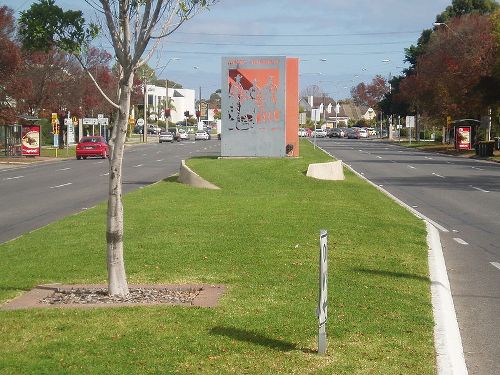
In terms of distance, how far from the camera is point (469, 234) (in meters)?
A: 16.8

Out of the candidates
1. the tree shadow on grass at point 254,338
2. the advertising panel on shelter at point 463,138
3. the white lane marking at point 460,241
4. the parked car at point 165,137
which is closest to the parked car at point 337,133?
the parked car at point 165,137

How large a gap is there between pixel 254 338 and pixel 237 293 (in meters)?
2.02

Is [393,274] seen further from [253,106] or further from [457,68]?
[457,68]

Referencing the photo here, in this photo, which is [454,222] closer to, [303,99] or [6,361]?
[6,361]

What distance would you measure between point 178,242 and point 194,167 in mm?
19100

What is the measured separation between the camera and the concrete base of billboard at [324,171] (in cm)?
3073

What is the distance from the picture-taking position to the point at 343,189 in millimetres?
26188

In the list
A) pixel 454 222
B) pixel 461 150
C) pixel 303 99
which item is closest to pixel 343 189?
pixel 454 222

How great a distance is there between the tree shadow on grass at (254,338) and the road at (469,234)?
1.51m

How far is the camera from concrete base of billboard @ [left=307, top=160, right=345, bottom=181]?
3073 cm

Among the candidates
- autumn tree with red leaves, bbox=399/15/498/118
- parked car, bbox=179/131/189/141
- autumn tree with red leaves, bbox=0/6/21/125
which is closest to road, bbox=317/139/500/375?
autumn tree with red leaves, bbox=0/6/21/125

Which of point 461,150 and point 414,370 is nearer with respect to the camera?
point 414,370

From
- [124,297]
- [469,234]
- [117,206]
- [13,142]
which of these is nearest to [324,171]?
[469,234]

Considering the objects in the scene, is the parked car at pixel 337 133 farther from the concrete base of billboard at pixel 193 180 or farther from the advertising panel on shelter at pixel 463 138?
the concrete base of billboard at pixel 193 180
